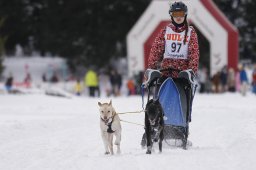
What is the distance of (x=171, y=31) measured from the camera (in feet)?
31.1

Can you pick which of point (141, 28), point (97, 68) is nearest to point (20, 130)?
point (141, 28)

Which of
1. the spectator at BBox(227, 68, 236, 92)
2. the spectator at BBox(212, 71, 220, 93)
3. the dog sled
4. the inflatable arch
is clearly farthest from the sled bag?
the inflatable arch

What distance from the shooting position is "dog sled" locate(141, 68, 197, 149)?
9352 mm

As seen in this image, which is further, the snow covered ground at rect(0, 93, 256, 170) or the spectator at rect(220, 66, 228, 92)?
the spectator at rect(220, 66, 228, 92)

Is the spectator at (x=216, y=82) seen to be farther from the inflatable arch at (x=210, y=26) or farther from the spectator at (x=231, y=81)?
the inflatable arch at (x=210, y=26)

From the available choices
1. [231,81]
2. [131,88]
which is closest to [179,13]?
[231,81]

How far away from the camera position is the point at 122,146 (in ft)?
34.0

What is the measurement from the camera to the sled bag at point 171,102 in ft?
30.8

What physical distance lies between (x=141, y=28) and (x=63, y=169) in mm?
26310

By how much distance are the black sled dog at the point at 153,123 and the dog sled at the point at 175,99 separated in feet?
1.51

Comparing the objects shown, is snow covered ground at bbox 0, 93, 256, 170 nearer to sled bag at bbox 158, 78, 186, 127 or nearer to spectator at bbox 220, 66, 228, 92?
sled bag at bbox 158, 78, 186, 127

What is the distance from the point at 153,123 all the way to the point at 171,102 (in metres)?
0.94

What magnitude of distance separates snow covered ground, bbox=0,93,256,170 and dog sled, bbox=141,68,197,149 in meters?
0.28

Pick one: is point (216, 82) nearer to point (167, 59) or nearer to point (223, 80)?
point (223, 80)
